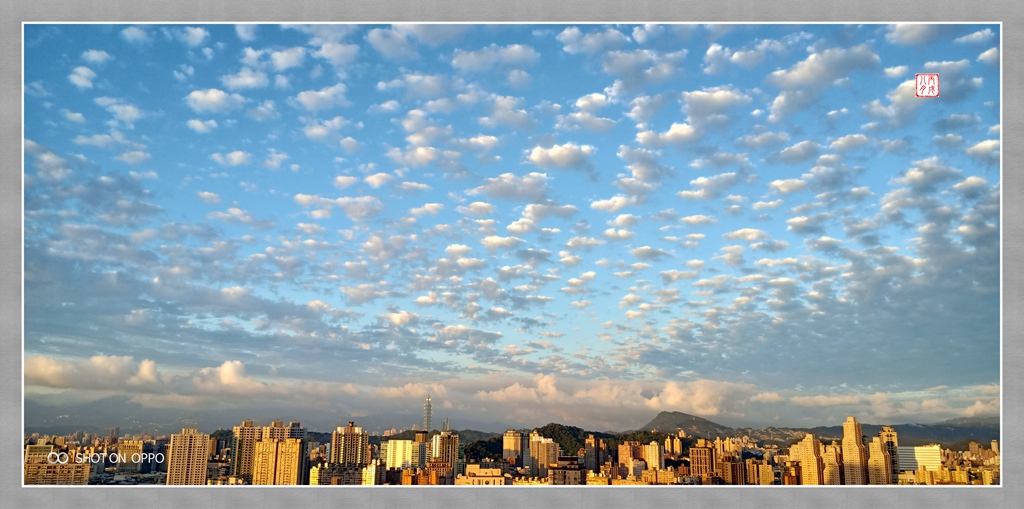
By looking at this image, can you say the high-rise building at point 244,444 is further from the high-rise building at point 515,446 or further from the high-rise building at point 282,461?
the high-rise building at point 515,446

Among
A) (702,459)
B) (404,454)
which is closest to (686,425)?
(702,459)

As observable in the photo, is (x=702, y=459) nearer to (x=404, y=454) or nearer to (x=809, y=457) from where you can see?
(x=809, y=457)

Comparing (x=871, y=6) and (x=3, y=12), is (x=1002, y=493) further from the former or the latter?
(x=3, y=12)

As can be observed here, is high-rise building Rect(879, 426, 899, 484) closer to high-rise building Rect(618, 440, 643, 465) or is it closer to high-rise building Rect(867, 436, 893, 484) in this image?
high-rise building Rect(867, 436, 893, 484)

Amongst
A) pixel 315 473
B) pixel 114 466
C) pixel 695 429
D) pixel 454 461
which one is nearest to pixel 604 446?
pixel 695 429

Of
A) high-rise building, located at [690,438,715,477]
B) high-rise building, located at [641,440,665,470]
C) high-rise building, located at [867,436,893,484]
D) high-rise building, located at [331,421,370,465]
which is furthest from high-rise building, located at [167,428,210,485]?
high-rise building, located at [867,436,893,484]

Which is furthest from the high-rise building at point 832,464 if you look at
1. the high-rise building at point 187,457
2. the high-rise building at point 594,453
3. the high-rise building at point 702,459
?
the high-rise building at point 187,457
